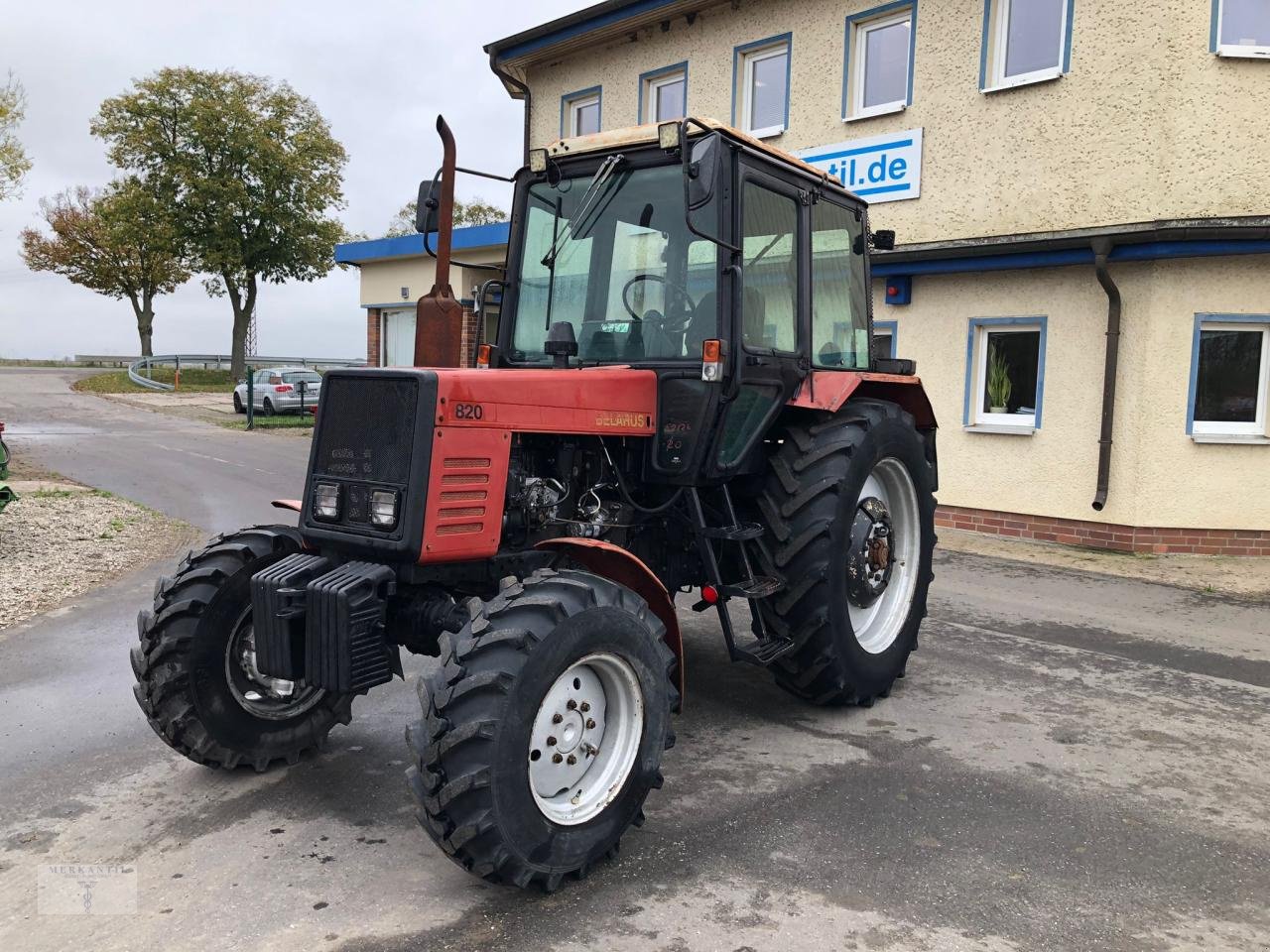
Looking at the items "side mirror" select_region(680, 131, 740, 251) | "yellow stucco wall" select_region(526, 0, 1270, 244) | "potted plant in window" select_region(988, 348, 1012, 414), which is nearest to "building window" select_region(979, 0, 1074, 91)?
"yellow stucco wall" select_region(526, 0, 1270, 244)

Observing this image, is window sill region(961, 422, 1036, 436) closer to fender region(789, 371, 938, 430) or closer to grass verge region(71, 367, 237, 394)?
fender region(789, 371, 938, 430)

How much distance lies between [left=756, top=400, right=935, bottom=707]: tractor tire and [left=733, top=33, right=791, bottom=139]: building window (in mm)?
8132

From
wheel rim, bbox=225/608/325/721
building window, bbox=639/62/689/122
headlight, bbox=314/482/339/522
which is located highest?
building window, bbox=639/62/689/122

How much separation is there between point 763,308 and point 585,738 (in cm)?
213

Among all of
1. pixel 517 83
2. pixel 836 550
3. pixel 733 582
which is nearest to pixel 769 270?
pixel 836 550

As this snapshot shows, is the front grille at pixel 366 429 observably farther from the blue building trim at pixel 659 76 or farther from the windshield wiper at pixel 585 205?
the blue building trim at pixel 659 76

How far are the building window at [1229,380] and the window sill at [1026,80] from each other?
2646 millimetres

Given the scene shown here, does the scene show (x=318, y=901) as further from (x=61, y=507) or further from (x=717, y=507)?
(x=61, y=507)

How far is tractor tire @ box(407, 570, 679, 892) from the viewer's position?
280cm

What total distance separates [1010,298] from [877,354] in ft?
15.8

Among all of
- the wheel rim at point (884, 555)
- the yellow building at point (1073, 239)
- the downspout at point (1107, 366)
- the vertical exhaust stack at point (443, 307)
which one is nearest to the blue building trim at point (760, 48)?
the yellow building at point (1073, 239)

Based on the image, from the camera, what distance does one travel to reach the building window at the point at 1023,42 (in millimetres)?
9445

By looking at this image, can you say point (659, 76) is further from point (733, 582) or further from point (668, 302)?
point (733, 582)

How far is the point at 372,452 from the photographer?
11.1ft
